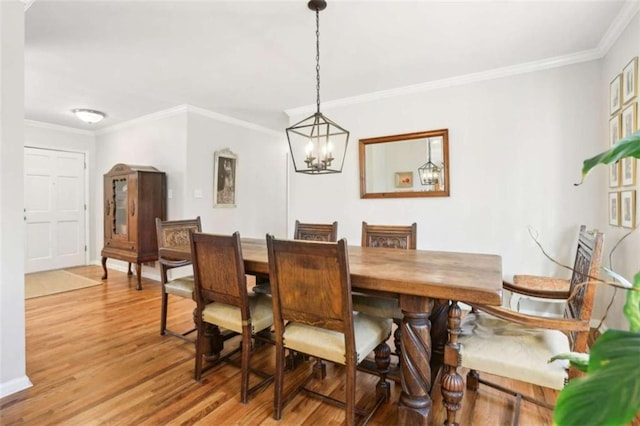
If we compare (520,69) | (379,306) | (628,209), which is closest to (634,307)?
(379,306)

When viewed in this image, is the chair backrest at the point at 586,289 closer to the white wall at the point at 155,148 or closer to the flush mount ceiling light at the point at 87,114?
the white wall at the point at 155,148

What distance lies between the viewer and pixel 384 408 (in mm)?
1732

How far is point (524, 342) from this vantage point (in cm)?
143

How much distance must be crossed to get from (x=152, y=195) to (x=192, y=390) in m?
3.05

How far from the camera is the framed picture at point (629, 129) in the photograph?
207 cm

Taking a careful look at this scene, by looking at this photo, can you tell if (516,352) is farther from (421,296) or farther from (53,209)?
(53,209)

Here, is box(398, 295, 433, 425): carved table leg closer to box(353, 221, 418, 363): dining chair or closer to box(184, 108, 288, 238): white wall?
box(353, 221, 418, 363): dining chair

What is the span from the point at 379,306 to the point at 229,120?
12.6 ft

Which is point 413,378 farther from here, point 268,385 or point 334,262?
point 268,385

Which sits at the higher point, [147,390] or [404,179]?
[404,179]

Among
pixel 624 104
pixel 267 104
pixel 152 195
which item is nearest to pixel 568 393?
pixel 624 104

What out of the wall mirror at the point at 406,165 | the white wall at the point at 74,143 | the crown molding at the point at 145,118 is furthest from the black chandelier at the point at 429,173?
the white wall at the point at 74,143

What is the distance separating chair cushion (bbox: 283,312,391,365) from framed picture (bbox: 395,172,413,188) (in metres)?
2.11

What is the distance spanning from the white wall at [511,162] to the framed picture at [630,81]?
0.49 m
